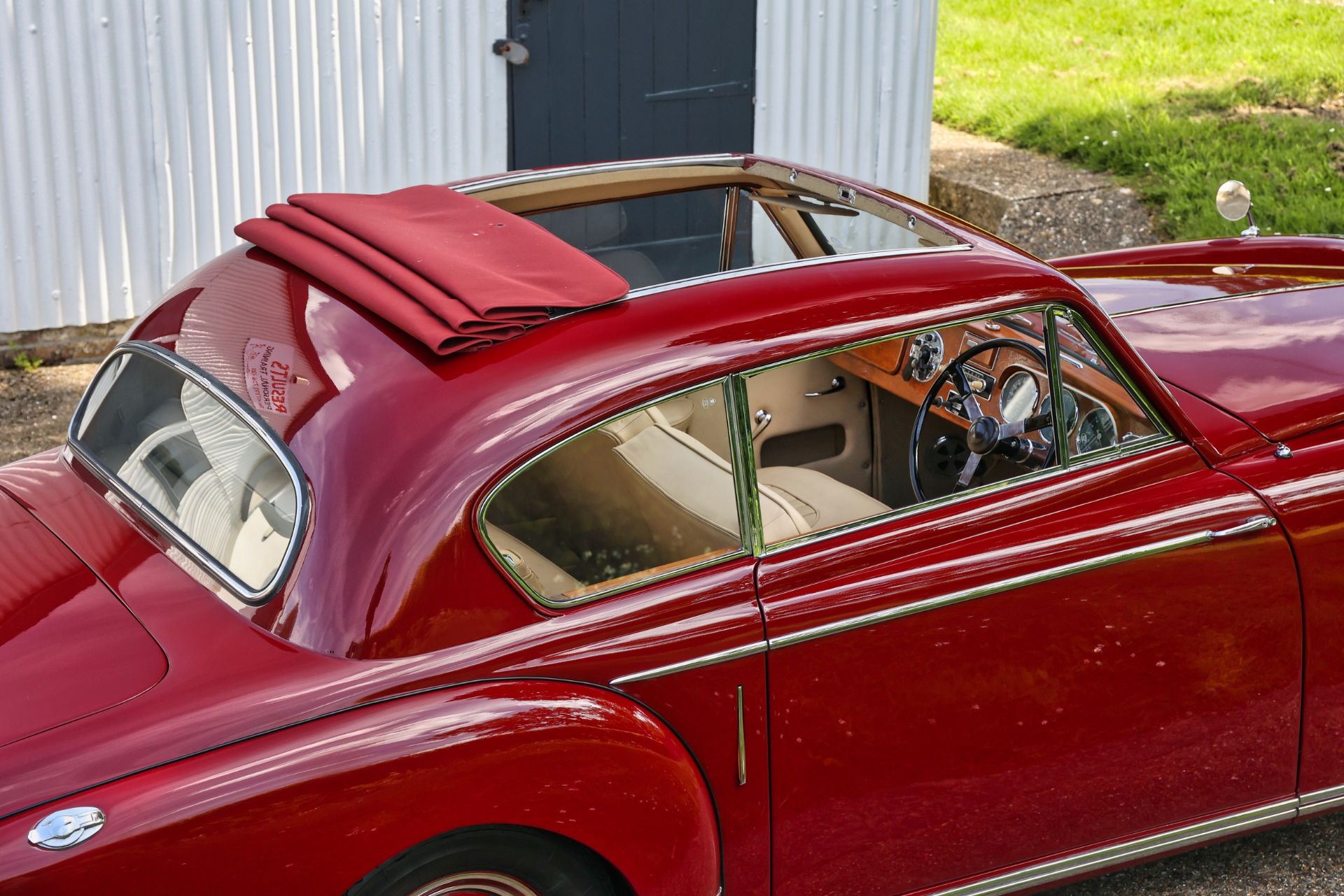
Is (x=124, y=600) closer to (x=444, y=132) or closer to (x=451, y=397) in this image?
(x=451, y=397)

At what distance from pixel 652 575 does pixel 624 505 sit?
0.51 ft

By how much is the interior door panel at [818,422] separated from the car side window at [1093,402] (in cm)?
57

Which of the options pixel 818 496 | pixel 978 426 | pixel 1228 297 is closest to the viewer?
pixel 818 496

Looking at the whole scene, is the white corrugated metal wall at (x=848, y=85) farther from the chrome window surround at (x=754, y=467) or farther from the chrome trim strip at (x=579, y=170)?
the chrome window surround at (x=754, y=467)

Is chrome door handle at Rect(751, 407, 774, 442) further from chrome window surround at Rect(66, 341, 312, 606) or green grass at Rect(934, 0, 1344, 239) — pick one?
green grass at Rect(934, 0, 1344, 239)

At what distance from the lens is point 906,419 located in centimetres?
360

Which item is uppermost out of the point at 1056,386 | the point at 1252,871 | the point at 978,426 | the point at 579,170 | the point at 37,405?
the point at 579,170

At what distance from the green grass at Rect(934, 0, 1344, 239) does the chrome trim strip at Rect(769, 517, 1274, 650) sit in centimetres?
495

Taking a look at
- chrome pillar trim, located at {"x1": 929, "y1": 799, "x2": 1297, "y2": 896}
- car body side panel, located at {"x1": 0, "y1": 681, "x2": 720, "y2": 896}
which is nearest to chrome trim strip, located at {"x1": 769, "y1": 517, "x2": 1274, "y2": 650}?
car body side panel, located at {"x1": 0, "y1": 681, "x2": 720, "y2": 896}

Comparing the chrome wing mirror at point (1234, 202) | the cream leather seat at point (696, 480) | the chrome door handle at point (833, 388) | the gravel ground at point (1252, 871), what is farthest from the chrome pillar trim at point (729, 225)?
the gravel ground at point (1252, 871)

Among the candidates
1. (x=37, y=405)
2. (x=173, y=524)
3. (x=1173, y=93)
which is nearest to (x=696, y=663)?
(x=173, y=524)

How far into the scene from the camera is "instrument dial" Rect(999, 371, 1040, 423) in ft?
11.0

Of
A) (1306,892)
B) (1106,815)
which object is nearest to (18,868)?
(1106,815)

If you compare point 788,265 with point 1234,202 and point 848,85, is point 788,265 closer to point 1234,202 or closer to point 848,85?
point 1234,202
